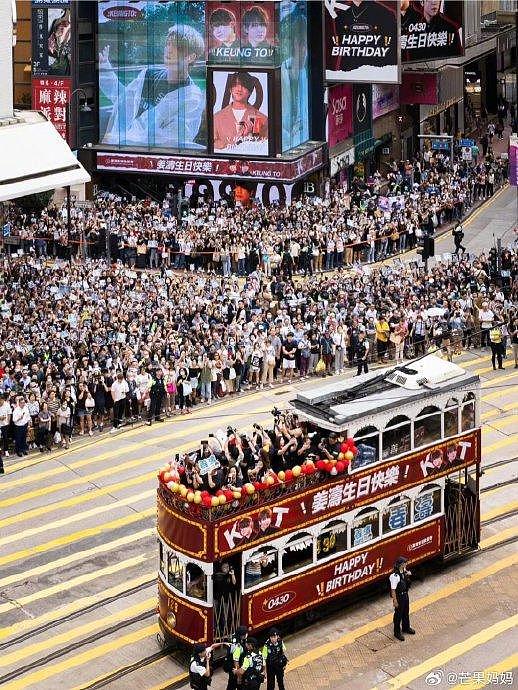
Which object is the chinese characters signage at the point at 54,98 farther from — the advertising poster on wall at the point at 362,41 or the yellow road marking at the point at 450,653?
the yellow road marking at the point at 450,653

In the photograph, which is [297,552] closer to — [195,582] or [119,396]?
[195,582]

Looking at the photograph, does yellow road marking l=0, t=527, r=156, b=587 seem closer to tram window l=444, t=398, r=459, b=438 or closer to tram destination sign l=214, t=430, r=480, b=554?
tram destination sign l=214, t=430, r=480, b=554

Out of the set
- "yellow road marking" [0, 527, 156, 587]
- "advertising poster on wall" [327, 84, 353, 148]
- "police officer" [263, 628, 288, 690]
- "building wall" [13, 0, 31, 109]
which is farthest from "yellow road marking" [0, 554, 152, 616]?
"building wall" [13, 0, 31, 109]

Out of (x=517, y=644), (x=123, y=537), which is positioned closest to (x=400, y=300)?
(x=123, y=537)

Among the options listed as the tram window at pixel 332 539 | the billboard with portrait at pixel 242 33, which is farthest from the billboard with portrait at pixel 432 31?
the tram window at pixel 332 539

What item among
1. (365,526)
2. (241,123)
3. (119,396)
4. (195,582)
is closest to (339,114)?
(241,123)

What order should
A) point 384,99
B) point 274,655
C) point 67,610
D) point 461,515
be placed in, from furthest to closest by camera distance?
1. point 384,99
2. point 461,515
3. point 67,610
4. point 274,655

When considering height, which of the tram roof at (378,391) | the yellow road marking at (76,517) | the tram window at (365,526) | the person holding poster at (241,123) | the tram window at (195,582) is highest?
the person holding poster at (241,123)
